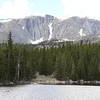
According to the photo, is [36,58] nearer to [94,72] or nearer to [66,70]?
[66,70]

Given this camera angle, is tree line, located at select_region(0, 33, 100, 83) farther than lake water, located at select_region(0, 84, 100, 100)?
Yes

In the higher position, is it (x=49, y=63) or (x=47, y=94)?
(x=49, y=63)

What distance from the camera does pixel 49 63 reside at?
15825cm

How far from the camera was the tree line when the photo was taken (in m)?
128

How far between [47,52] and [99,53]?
79.9 ft

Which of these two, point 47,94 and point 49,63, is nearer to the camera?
point 47,94

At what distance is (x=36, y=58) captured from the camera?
158 metres

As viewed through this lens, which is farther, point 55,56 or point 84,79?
point 55,56

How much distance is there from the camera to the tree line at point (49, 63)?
128 metres

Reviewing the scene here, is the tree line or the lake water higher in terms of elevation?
the tree line

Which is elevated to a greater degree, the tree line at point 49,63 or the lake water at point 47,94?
the tree line at point 49,63

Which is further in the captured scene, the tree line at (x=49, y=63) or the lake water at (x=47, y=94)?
the tree line at (x=49, y=63)

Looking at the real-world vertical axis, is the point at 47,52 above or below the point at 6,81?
above

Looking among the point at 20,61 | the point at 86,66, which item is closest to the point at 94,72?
the point at 86,66
